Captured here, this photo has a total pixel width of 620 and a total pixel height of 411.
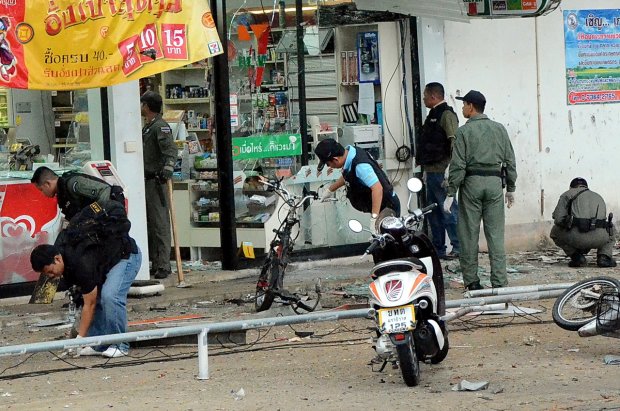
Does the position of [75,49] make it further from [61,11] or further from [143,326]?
[143,326]

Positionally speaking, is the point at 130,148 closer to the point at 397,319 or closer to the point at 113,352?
the point at 113,352

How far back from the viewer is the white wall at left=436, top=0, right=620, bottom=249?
49.0 feet

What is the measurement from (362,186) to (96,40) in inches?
112

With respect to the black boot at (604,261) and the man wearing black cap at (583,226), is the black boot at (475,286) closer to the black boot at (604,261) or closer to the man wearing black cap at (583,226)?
the man wearing black cap at (583,226)

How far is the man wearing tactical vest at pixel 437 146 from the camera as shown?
13.9 metres

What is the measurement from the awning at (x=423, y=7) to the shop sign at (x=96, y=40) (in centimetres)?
289

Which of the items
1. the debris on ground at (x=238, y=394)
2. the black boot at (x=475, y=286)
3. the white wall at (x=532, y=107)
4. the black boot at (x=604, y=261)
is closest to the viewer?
the debris on ground at (x=238, y=394)

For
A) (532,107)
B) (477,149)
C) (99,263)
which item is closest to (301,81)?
(477,149)

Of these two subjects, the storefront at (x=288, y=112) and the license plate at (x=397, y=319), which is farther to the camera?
the storefront at (x=288, y=112)

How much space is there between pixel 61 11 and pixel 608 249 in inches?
254

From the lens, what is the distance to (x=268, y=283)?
10.8 metres

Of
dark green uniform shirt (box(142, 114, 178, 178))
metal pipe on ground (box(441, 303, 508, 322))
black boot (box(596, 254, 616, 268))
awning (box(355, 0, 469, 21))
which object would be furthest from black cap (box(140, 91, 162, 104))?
black boot (box(596, 254, 616, 268))

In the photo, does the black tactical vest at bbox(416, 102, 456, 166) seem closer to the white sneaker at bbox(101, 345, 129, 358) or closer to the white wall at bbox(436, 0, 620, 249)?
the white wall at bbox(436, 0, 620, 249)

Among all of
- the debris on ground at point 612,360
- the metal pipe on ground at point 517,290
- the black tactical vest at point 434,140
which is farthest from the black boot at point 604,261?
the debris on ground at point 612,360
